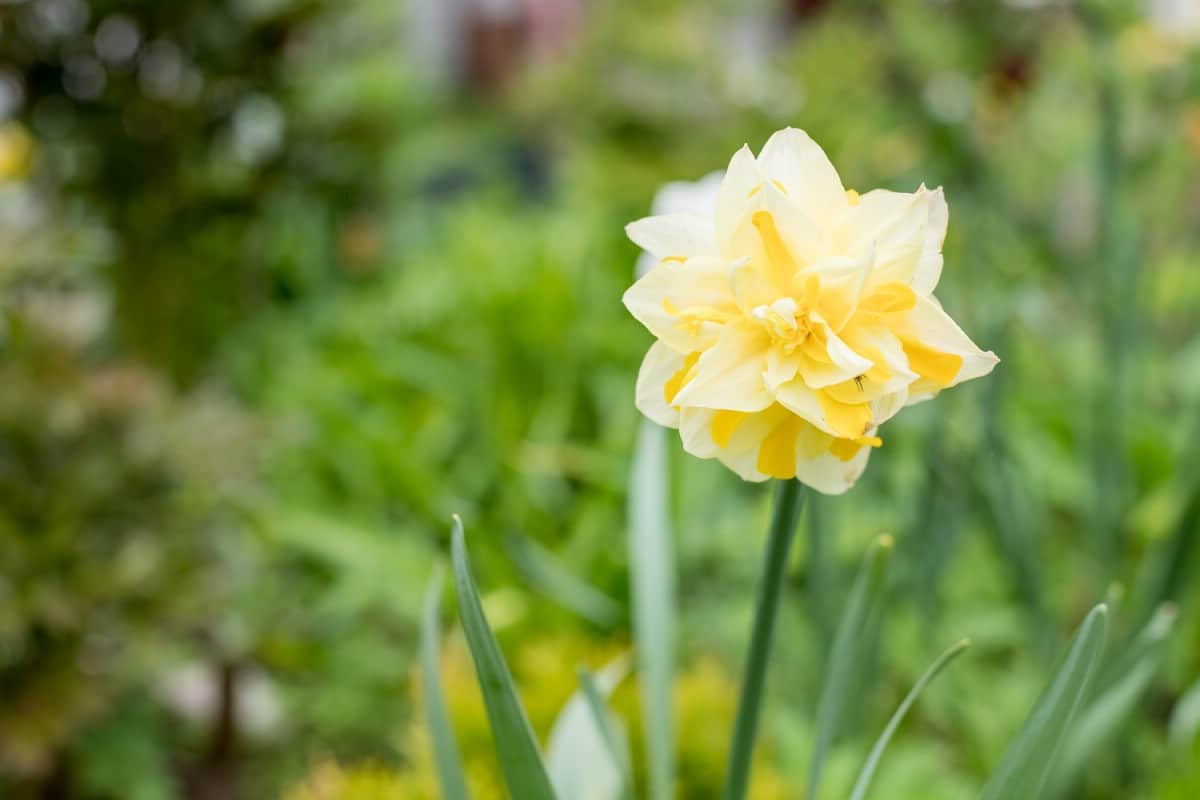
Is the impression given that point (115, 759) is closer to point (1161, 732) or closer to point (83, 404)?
point (83, 404)

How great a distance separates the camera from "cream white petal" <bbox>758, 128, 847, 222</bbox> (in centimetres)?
27

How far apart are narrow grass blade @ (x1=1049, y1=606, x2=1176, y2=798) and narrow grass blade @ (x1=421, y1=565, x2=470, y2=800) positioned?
260 mm

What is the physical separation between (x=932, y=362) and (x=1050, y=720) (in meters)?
0.12

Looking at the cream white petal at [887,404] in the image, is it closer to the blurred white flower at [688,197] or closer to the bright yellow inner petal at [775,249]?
the bright yellow inner petal at [775,249]

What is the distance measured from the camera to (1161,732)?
86 centimetres

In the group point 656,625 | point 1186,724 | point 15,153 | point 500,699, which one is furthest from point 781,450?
point 15,153

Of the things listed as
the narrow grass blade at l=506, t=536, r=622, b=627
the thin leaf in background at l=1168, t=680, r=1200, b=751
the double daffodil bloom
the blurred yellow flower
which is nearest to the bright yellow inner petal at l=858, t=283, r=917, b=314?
the double daffodil bloom

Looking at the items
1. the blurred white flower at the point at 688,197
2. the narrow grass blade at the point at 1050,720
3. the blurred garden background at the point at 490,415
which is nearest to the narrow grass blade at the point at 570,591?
the blurred garden background at the point at 490,415

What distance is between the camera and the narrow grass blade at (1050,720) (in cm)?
30

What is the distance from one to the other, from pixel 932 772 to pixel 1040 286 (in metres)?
0.82

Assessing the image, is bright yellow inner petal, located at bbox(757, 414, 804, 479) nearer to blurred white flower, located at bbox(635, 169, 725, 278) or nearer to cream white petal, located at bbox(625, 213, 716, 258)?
cream white petal, located at bbox(625, 213, 716, 258)

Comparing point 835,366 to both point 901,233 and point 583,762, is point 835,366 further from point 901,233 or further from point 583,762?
point 583,762

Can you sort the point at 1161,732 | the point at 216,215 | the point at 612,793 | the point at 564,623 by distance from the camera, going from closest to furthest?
1. the point at 612,793
2. the point at 1161,732
3. the point at 564,623
4. the point at 216,215

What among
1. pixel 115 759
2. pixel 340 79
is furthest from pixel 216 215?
pixel 340 79
